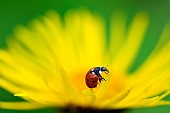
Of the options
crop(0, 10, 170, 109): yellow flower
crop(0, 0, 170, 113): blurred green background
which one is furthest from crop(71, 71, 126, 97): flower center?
crop(0, 0, 170, 113): blurred green background

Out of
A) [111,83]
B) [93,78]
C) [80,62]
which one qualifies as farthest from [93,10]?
[93,78]

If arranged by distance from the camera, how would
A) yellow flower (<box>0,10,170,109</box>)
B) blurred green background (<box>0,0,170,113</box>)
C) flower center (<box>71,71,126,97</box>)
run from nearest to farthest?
yellow flower (<box>0,10,170,109</box>) → flower center (<box>71,71,126,97</box>) → blurred green background (<box>0,0,170,113</box>)

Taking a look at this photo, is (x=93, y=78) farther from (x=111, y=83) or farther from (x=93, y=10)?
(x=93, y=10)

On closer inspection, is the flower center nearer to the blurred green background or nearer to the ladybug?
the ladybug

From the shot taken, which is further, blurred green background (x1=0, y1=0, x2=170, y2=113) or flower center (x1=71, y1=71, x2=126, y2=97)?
blurred green background (x1=0, y1=0, x2=170, y2=113)

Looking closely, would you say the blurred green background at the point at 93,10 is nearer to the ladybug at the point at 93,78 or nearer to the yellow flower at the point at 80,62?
the yellow flower at the point at 80,62

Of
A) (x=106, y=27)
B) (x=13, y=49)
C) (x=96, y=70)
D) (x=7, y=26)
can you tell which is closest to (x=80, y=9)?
(x=106, y=27)

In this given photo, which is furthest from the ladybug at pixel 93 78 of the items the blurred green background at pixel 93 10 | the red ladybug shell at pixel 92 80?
the blurred green background at pixel 93 10
